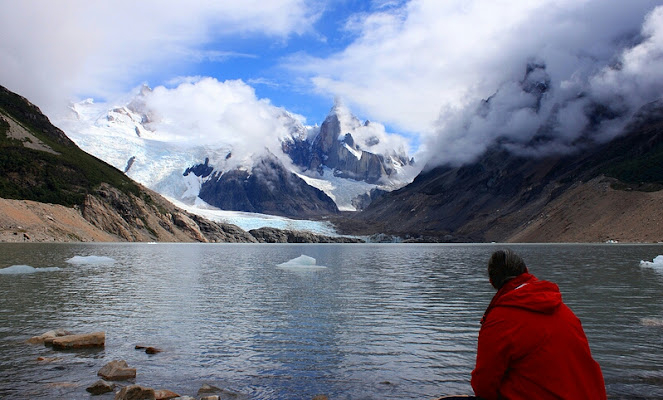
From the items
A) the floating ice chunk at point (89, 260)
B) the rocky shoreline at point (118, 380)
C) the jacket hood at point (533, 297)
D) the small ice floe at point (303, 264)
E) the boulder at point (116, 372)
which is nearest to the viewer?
the jacket hood at point (533, 297)

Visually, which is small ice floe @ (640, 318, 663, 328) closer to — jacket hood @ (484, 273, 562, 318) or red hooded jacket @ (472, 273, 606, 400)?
red hooded jacket @ (472, 273, 606, 400)

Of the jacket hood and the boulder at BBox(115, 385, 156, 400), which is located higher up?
the jacket hood

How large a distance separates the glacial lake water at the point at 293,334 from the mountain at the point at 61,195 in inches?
3544

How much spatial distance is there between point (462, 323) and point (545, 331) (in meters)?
17.6

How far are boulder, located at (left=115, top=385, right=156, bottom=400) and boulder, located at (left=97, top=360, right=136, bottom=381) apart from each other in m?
2.60

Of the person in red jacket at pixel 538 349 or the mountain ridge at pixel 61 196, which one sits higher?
the mountain ridge at pixel 61 196

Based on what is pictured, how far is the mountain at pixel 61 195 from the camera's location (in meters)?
119

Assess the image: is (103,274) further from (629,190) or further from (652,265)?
(629,190)

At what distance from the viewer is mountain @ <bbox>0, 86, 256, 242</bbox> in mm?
118625

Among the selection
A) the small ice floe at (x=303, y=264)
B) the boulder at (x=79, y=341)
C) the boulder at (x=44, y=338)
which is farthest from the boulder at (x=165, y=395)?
the small ice floe at (x=303, y=264)

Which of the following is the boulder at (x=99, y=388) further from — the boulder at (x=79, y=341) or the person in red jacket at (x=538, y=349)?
the person in red jacket at (x=538, y=349)

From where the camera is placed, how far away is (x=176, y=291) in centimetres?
3519

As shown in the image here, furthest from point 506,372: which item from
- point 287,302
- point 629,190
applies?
point 629,190

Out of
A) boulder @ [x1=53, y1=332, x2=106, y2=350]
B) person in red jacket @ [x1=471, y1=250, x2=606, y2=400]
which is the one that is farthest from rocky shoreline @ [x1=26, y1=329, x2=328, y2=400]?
person in red jacket @ [x1=471, y1=250, x2=606, y2=400]
